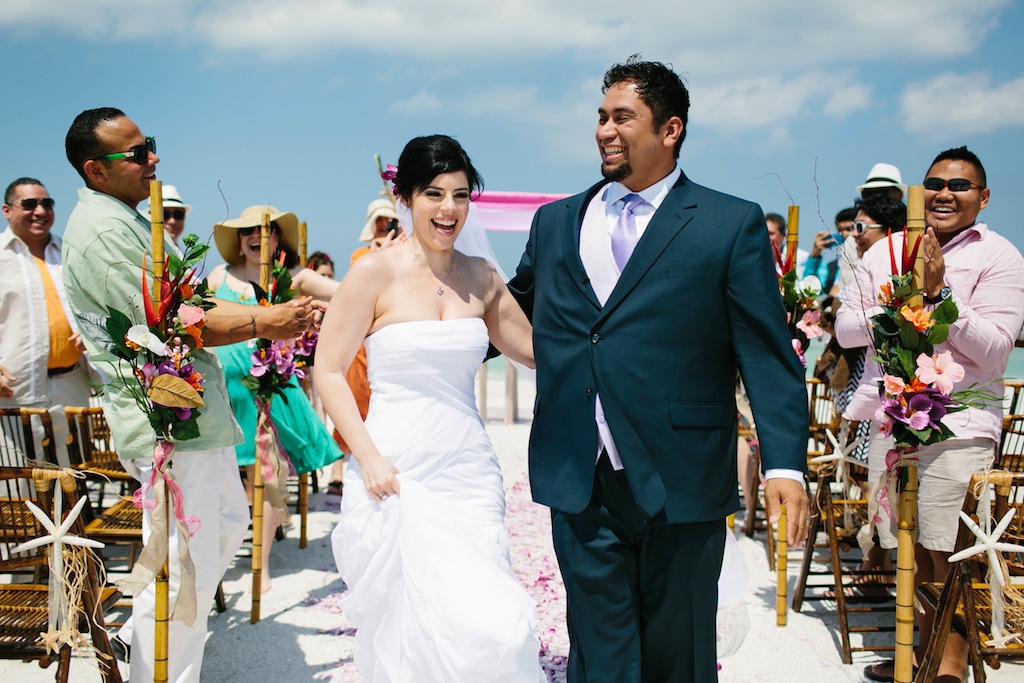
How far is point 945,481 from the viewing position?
4.13 metres

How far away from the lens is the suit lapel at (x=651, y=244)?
2.93 metres

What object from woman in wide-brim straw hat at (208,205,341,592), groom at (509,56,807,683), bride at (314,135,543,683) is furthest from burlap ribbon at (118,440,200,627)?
woman in wide-brim straw hat at (208,205,341,592)

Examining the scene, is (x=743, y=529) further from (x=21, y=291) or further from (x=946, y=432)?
(x=21, y=291)

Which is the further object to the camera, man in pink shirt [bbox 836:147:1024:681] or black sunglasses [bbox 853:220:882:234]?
black sunglasses [bbox 853:220:882:234]

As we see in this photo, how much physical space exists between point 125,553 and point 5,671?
2.48 m

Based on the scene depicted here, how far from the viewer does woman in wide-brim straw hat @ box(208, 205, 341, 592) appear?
6.19 metres

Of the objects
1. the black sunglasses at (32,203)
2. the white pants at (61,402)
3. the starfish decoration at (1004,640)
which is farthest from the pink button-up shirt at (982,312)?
the black sunglasses at (32,203)

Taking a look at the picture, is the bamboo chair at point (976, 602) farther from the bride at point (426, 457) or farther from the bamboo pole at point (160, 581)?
the bamboo pole at point (160, 581)

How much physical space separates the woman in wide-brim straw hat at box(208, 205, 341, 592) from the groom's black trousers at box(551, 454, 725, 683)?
346 centimetres

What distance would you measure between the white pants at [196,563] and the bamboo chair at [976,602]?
128 inches

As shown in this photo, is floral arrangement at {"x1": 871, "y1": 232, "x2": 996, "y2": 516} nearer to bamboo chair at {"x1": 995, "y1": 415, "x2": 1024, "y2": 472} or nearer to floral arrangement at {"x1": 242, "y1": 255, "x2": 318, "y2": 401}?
bamboo chair at {"x1": 995, "y1": 415, "x2": 1024, "y2": 472}

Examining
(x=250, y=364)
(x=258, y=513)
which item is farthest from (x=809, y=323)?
(x=250, y=364)

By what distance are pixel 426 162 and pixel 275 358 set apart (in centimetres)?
262

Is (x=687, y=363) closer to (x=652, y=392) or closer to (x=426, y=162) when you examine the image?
(x=652, y=392)
